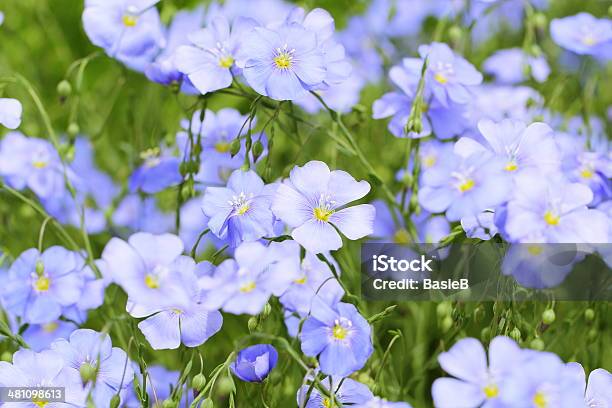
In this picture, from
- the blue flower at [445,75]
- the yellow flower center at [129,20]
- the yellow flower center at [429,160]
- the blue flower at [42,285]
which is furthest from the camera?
the yellow flower center at [429,160]

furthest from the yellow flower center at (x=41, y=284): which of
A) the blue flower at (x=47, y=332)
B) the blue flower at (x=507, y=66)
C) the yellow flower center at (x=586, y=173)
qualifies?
the blue flower at (x=507, y=66)

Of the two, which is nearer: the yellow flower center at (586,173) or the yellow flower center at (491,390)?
the yellow flower center at (491,390)

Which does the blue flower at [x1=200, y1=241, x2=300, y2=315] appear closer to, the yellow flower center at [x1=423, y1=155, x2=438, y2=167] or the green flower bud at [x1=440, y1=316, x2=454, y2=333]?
the green flower bud at [x1=440, y1=316, x2=454, y2=333]

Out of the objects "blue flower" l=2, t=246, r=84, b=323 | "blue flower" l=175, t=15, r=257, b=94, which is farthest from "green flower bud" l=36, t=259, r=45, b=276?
"blue flower" l=175, t=15, r=257, b=94

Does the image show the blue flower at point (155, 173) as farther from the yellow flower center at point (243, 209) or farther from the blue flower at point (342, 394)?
the blue flower at point (342, 394)

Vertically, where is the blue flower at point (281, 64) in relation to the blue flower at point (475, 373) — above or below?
above

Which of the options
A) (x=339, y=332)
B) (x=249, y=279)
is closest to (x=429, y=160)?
(x=339, y=332)

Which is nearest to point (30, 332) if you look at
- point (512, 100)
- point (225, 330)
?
point (225, 330)
